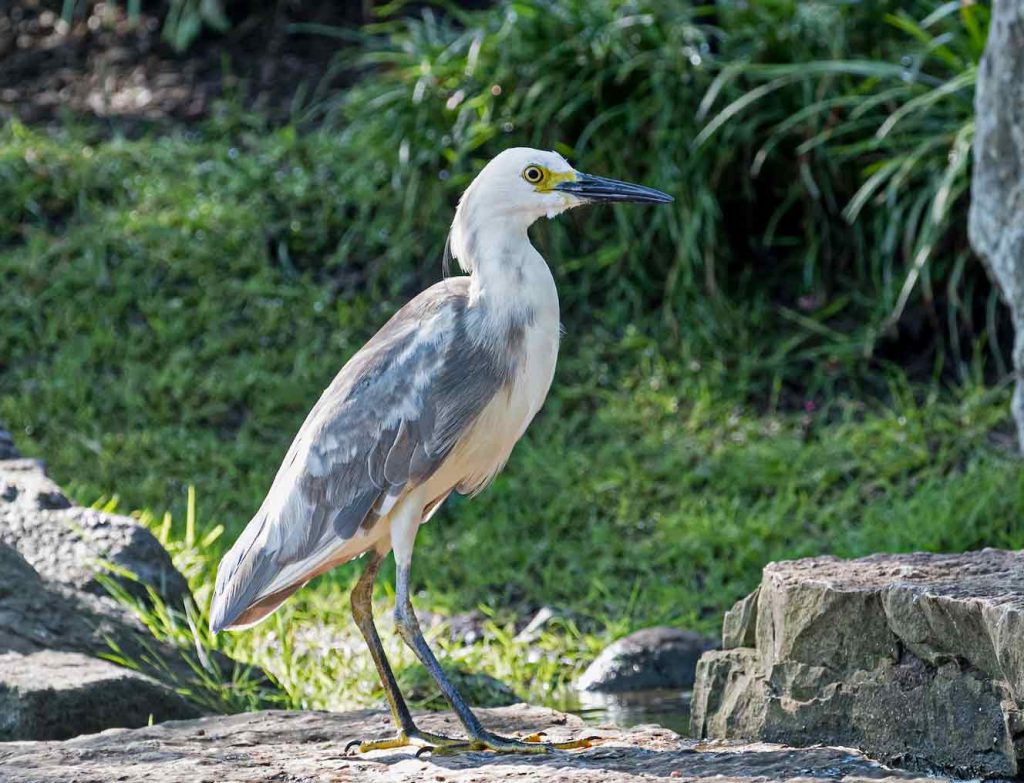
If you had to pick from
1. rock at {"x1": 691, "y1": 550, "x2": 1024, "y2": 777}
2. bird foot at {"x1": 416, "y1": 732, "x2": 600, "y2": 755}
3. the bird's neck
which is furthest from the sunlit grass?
the bird's neck

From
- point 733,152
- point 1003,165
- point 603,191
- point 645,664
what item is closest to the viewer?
point 603,191

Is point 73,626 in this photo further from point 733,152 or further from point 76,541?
point 733,152

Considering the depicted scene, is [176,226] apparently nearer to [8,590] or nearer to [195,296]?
[195,296]

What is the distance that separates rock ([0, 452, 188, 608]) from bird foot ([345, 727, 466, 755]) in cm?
146

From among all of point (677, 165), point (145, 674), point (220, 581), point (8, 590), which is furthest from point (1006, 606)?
point (677, 165)

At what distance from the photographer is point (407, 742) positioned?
3.76 meters

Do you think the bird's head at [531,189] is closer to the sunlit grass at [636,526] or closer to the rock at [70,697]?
the rock at [70,697]

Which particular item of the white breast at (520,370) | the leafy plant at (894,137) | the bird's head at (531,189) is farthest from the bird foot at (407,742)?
the leafy plant at (894,137)

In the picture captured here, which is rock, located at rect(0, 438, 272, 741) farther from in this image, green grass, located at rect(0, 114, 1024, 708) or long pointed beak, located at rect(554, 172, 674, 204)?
long pointed beak, located at rect(554, 172, 674, 204)

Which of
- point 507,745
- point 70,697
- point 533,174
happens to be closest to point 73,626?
point 70,697

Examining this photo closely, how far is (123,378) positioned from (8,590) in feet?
9.96

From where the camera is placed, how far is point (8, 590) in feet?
15.0

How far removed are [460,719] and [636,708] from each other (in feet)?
4.25

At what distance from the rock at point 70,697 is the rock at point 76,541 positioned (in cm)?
52
